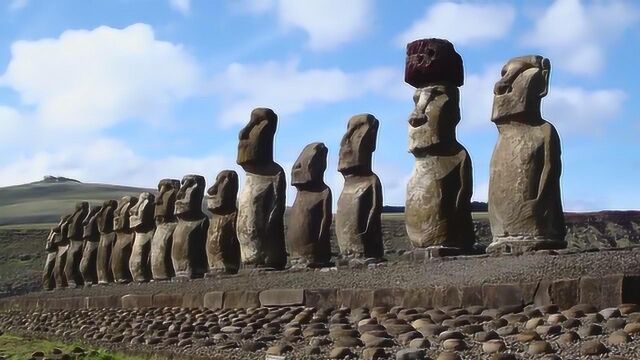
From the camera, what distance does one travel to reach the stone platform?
21.8 feet

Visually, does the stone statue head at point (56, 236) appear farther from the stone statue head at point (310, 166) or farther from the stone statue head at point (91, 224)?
the stone statue head at point (310, 166)

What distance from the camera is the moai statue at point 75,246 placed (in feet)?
64.2

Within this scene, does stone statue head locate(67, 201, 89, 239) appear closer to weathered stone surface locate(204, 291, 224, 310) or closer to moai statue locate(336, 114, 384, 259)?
weathered stone surface locate(204, 291, 224, 310)

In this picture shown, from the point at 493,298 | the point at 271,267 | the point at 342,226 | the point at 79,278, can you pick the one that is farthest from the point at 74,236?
the point at 493,298

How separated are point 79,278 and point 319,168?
8.81 metres

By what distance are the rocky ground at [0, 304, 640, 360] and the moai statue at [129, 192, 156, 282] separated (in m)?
6.06

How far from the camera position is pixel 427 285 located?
25.8 feet

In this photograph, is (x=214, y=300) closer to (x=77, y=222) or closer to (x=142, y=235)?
(x=142, y=235)

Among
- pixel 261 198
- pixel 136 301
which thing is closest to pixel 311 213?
pixel 261 198

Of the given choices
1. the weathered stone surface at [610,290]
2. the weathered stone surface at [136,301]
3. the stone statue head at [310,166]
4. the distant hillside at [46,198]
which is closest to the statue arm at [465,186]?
the stone statue head at [310,166]

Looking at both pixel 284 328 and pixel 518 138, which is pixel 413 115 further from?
pixel 284 328

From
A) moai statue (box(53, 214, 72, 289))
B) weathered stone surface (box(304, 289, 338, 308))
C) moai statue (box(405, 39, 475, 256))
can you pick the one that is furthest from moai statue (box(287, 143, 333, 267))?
moai statue (box(53, 214, 72, 289))

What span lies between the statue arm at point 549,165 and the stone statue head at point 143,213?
932 centimetres

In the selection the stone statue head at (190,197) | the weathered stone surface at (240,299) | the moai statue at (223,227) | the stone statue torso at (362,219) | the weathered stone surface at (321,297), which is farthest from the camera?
the stone statue head at (190,197)
